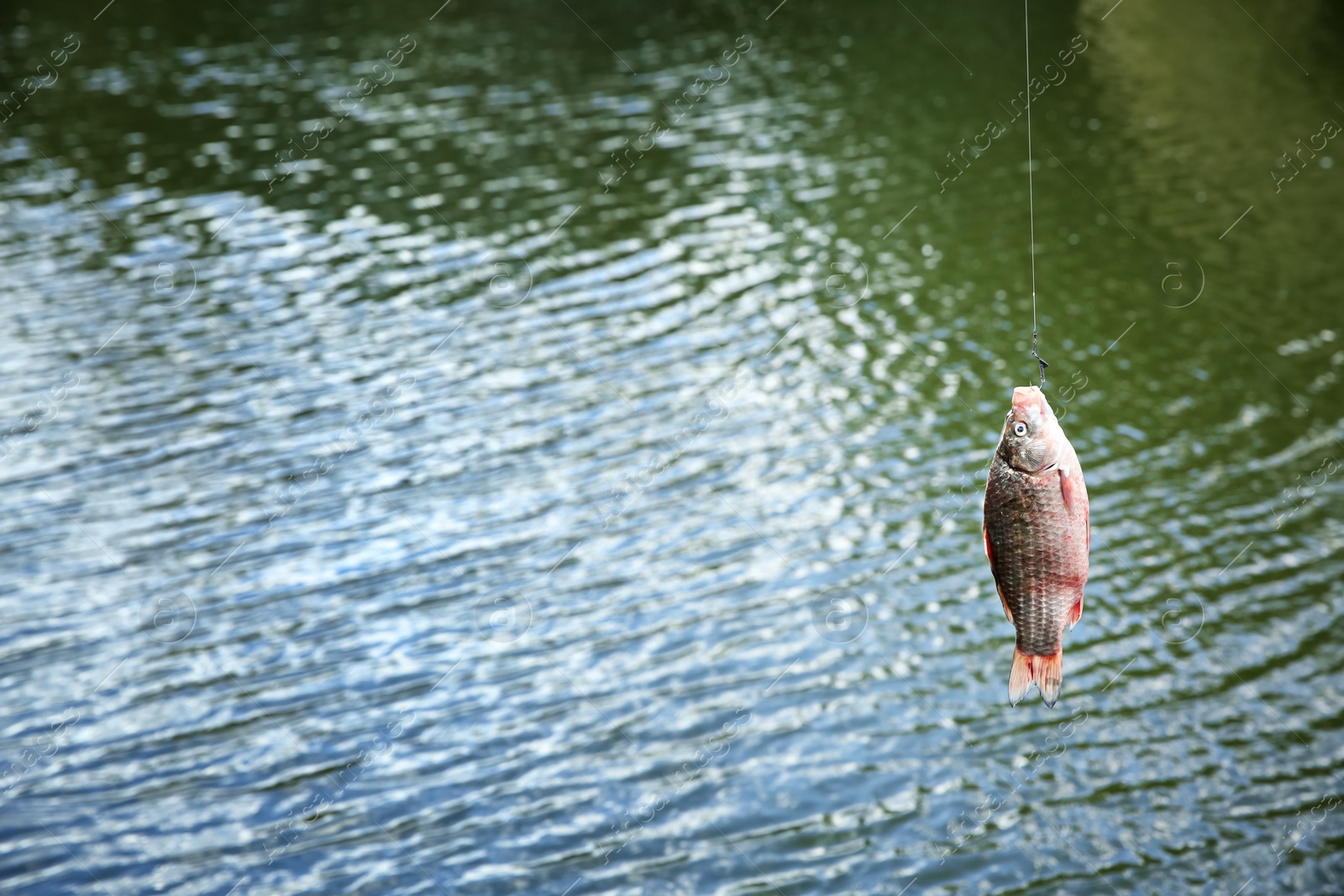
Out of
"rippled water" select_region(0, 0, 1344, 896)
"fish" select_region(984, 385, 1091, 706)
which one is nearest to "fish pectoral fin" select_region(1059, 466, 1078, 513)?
"fish" select_region(984, 385, 1091, 706)

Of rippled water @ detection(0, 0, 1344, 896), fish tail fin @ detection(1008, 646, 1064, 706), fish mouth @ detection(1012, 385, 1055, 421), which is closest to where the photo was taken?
fish mouth @ detection(1012, 385, 1055, 421)

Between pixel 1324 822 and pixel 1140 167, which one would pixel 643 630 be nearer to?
pixel 1324 822

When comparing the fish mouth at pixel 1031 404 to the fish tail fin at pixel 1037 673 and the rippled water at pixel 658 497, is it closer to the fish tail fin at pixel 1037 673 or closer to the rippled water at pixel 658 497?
the fish tail fin at pixel 1037 673

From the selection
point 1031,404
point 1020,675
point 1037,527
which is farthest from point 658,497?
point 1031,404

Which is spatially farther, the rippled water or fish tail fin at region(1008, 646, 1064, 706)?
the rippled water

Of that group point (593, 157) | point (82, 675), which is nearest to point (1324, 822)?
point (82, 675)

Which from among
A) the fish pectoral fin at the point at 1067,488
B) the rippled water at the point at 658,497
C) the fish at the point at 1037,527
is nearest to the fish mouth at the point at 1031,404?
the fish at the point at 1037,527

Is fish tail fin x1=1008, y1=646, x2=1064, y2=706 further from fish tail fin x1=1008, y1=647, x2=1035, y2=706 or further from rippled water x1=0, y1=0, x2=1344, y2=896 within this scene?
rippled water x1=0, y1=0, x2=1344, y2=896

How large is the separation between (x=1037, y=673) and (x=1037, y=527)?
60 cm

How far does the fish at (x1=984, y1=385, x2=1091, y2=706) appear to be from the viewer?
13.8 ft

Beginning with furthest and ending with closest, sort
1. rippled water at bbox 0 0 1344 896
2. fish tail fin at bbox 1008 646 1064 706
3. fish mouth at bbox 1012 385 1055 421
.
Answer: rippled water at bbox 0 0 1344 896 < fish tail fin at bbox 1008 646 1064 706 < fish mouth at bbox 1012 385 1055 421

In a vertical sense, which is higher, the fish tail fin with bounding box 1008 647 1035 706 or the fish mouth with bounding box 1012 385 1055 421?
the fish mouth with bounding box 1012 385 1055 421

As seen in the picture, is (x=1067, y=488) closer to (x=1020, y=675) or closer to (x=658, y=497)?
(x=1020, y=675)

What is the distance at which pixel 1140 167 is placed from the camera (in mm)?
19297
